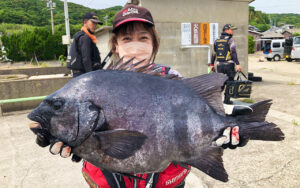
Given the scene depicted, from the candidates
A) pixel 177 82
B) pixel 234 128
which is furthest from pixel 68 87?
pixel 234 128

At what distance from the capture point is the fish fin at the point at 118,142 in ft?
2.77

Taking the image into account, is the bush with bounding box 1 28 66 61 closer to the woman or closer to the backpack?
the backpack

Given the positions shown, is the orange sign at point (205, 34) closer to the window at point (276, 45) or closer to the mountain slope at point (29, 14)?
the window at point (276, 45)

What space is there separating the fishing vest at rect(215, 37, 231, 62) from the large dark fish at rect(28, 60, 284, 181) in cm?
515

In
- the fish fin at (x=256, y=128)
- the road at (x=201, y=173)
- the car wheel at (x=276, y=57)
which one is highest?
the car wheel at (x=276, y=57)

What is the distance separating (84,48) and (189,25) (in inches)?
202

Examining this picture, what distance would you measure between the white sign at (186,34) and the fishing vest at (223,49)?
193cm

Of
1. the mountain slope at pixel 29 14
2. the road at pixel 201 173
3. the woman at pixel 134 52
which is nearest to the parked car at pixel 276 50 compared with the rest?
the road at pixel 201 173

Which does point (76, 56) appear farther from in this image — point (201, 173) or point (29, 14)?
point (29, 14)

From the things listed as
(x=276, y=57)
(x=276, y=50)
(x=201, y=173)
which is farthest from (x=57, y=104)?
(x=276, y=57)

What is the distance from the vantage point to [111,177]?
127 cm

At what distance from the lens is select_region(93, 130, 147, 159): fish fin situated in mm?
845

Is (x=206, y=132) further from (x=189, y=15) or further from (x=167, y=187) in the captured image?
(x=189, y=15)

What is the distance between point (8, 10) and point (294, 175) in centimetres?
8560
